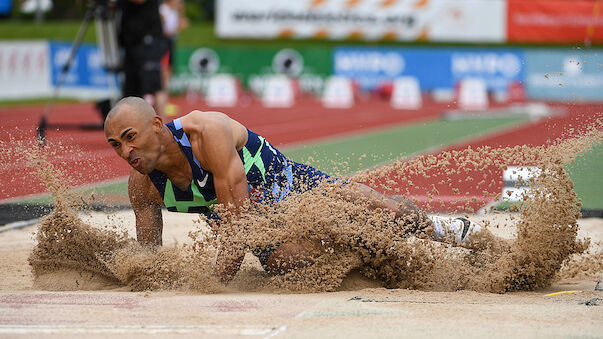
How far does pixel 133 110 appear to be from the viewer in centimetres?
385

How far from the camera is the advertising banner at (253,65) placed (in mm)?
23391

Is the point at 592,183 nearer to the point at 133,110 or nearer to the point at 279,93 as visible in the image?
the point at 133,110

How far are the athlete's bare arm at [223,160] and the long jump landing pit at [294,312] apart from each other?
0.40 meters

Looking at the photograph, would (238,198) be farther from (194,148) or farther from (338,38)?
(338,38)

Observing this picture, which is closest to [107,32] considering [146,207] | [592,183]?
[592,183]

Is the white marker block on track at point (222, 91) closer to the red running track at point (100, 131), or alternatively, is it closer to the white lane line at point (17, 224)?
the red running track at point (100, 131)

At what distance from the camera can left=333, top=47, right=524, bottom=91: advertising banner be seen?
2286 centimetres

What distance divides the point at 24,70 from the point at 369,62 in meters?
9.41

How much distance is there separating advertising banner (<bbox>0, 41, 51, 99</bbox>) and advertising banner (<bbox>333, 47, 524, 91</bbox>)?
26.4ft

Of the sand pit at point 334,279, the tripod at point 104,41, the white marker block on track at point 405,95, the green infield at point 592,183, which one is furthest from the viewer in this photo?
the white marker block on track at point 405,95

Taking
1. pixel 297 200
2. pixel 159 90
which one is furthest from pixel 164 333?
pixel 159 90

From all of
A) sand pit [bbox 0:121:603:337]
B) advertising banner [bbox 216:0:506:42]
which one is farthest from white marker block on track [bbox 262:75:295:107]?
sand pit [bbox 0:121:603:337]

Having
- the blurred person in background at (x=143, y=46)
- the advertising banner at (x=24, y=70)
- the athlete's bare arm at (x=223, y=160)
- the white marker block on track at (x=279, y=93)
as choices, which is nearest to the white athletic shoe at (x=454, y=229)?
the athlete's bare arm at (x=223, y=160)

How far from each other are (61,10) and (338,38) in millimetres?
10396
